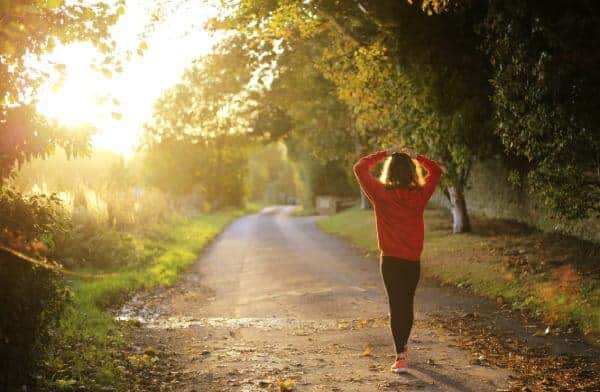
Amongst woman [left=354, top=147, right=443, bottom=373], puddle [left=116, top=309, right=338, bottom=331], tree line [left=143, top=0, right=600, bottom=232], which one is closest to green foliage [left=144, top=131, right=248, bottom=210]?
tree line [left=143, top=0, right=600, bottom=232]

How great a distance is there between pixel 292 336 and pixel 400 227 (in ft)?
9.05

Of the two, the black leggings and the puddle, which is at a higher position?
the black leggings

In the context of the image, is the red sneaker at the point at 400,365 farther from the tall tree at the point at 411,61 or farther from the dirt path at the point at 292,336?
the tall tree at the point at 411,61

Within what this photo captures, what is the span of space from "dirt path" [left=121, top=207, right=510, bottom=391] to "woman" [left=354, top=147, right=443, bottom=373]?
0.55 m

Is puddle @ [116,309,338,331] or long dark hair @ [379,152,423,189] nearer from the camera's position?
long dark hair @ [379,152,423,189]

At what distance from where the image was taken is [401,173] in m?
6.58

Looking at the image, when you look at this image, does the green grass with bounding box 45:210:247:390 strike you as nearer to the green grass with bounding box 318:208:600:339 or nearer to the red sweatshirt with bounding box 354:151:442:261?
the red sweatshirt with bounding box 354:151:442:261

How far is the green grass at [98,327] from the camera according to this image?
6.34 meters

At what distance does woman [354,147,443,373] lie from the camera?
6602 mm

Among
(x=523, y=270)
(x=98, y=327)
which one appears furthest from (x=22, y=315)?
(x=523, y=270)

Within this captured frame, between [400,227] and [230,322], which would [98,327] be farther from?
[400,227]

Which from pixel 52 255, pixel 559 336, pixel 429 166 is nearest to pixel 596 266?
pixel 559 336

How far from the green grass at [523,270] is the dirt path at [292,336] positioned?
0.98 meters

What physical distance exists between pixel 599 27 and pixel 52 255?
691 cm
